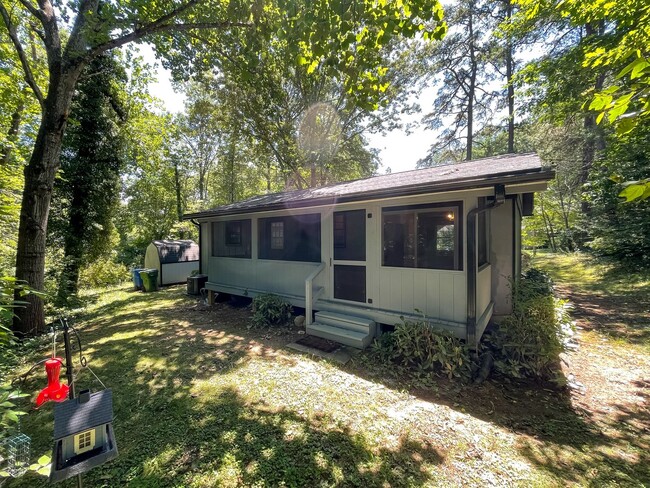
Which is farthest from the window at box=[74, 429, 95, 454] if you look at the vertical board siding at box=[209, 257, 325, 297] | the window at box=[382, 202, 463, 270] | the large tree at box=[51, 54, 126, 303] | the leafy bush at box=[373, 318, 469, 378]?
the large tree at box=[51, 54, 126, 303]

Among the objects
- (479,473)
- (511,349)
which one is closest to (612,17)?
(511,349)

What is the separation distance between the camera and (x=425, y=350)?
427 cm

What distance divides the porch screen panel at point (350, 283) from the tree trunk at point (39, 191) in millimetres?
6187

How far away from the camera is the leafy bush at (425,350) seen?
4.04 meters

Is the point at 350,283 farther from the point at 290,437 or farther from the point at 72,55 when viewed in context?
the point at 72,55

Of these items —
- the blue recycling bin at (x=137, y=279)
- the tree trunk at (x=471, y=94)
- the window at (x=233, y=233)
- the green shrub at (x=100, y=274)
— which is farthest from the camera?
the tree trunk at (x=471, y=94)

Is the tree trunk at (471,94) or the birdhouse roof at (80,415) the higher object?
the tree trunk at (471,94)

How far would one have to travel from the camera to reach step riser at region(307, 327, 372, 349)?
4.85 m

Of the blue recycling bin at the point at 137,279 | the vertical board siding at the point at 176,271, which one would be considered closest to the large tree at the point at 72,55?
the blue recycling bin at the point at 137,279

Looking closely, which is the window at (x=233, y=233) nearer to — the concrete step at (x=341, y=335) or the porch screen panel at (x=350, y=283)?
the porch screen panel at (x=350, y=283)

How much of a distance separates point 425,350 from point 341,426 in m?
1.91

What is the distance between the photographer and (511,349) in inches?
170

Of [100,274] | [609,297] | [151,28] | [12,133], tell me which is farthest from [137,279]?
[609,297]

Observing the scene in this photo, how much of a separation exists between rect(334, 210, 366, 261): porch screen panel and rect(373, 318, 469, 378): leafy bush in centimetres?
165
